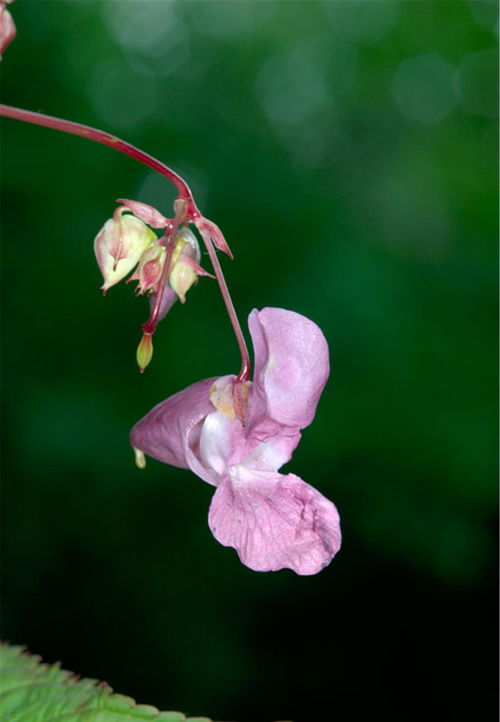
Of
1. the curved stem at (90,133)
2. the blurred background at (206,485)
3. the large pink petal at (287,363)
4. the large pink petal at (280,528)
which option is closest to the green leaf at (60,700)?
the large pink petal at (280,528)

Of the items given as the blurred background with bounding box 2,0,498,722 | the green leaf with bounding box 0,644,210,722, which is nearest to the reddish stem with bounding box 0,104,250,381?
the green leaf with bounding box 0,644,210,722

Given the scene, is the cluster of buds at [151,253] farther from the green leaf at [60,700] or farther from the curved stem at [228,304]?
the green leaf at [60,700]

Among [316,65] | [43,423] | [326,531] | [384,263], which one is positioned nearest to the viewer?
[326,531]

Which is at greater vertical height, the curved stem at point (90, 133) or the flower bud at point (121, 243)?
the curved stem at point (90, 133)

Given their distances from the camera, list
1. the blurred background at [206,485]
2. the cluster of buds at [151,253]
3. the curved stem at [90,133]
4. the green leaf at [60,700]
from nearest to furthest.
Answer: the curved stem at [90,133] → the cluster of buds at [151,253] → the green leaf at [60,700] → the blurred background at [206,485]

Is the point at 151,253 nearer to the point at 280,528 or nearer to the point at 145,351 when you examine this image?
the point at 145,351

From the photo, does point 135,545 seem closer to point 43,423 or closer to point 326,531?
point 43,423

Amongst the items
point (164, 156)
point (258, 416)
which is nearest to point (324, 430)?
point (164, 156)

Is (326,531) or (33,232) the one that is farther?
(33,232)
